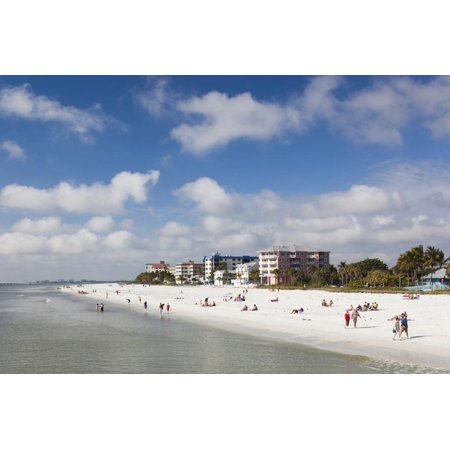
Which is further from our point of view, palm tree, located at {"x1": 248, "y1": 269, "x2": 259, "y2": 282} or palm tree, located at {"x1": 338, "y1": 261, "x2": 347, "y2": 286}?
palm tree, located at {"x1": 248, "y1": 269, "x2": 259, "y2": 282}

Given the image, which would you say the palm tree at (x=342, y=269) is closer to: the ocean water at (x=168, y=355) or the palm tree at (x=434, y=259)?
the palm tree at (x=434, y=259)

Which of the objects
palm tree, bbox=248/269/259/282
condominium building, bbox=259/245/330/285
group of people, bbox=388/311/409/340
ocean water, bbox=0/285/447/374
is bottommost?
ocean water, bbox=0/285/447/374

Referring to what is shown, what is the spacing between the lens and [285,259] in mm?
177500

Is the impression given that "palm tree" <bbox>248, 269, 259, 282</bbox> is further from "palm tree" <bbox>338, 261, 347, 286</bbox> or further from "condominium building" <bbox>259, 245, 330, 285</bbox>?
"palm tree" <bbox>338, 261, 347, 286</bbox>

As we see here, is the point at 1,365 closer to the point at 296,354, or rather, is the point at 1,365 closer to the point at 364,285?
the point at 296,354

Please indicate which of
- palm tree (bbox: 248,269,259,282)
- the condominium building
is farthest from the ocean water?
palm tree (bbox: 248,269,259,282)

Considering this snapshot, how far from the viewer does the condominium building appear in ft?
573

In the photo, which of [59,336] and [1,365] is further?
[59,336]

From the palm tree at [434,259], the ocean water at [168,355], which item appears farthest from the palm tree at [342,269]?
the ocean water at [168,355]

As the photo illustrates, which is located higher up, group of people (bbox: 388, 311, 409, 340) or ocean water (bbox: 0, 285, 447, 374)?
group of people (bbox: 388, 311, 409, 340)
